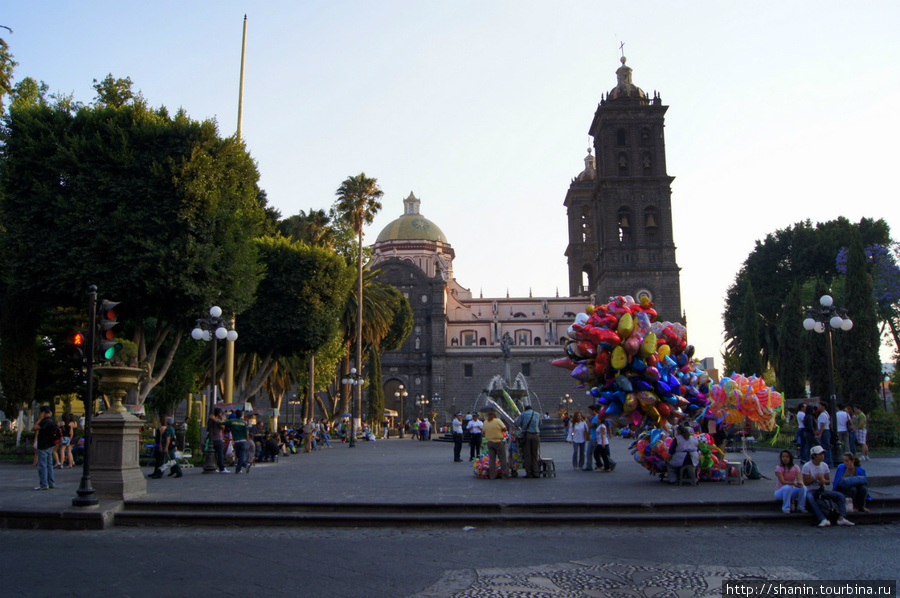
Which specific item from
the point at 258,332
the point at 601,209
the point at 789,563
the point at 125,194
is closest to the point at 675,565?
the point at 789,563

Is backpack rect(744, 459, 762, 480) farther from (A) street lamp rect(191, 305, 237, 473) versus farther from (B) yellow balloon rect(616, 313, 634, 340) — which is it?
(A) street lamp rect(191, 305, 237, 473)

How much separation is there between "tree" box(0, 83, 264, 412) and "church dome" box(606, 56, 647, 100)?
157ft

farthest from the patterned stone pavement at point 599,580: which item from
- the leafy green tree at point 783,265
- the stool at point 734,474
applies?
the leafy green tree at point 783,265

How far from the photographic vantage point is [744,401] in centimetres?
1311

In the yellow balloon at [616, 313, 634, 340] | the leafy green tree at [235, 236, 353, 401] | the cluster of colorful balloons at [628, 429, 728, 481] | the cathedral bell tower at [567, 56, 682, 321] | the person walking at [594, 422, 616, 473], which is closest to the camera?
the yellow balloon at [616, 313, 634, 340]

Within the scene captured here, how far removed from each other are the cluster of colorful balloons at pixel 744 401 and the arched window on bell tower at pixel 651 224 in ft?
157

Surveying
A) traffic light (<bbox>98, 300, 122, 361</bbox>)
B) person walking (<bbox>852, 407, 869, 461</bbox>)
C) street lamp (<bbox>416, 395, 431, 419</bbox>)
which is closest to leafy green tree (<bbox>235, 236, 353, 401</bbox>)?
traffic light (<bbox>98, 300, 122, 361</bbox>)

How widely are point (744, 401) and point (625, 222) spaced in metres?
48.7

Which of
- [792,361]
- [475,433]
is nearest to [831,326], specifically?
[475,433]

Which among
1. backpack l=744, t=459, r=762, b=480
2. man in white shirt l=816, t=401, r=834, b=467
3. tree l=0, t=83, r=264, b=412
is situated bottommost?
backpack l=744, t=459, r=762, b=480

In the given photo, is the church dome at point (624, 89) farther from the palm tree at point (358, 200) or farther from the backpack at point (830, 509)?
the backpack at point (830, 509)

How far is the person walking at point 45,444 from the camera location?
12.1 metres

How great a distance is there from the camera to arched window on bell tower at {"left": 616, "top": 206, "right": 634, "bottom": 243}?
196ft

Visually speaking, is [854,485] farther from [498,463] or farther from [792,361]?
[792,361]
